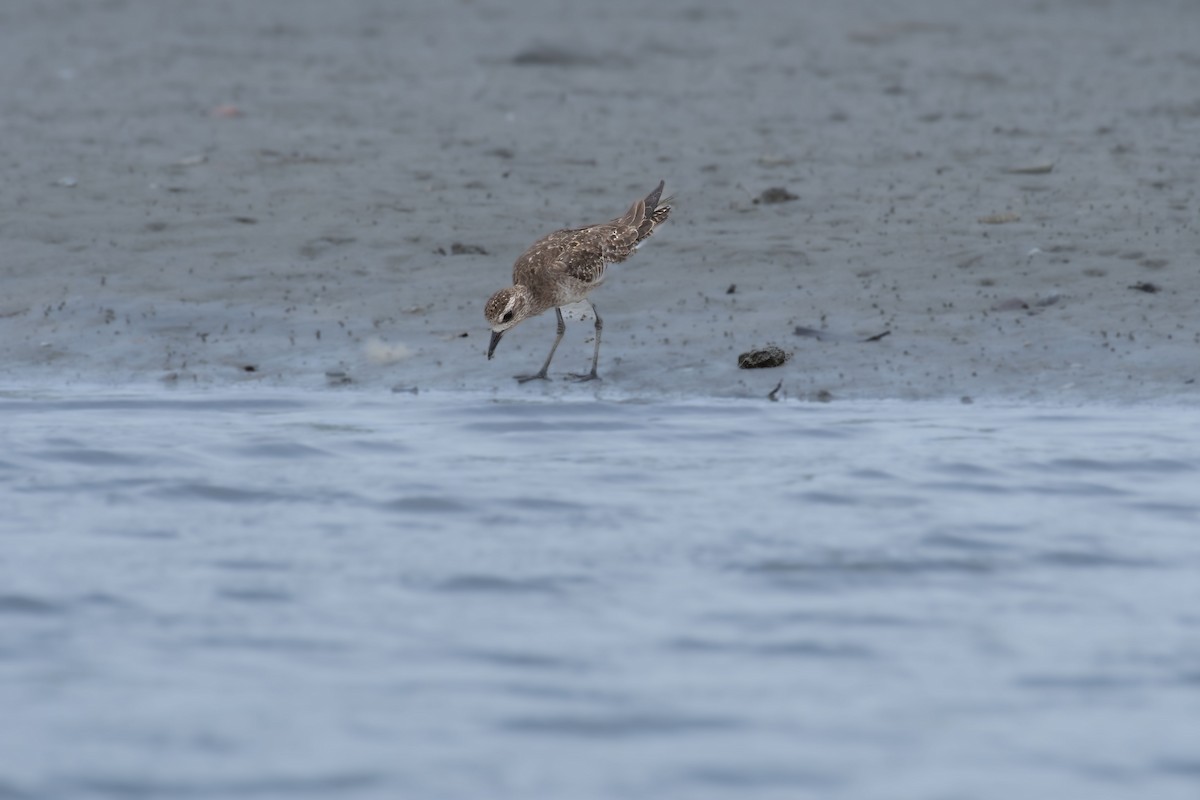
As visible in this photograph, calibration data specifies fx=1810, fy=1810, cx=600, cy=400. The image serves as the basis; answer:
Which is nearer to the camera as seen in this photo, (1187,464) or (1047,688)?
(1047,688)

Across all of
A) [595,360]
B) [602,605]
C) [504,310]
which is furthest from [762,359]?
[602,605]

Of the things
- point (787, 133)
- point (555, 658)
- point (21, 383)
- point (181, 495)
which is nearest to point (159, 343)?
point (21, 383)

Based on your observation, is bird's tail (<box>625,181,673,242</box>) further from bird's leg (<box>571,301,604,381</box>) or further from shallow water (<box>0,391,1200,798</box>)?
shallow water (<box>0,391,1200,798</box>)

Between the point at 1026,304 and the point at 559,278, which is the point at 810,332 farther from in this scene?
the point at 559,278

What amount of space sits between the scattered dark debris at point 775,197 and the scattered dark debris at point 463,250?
77.6 inches

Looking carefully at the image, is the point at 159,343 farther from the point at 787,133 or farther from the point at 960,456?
the point at 787,133

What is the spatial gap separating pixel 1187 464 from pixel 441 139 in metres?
7.88

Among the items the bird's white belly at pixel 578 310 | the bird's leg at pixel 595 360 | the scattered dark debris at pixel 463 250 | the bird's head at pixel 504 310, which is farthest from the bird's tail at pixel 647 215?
the scattered dark debris at pixel 463 250

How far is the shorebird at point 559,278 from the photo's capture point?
8.99 metres

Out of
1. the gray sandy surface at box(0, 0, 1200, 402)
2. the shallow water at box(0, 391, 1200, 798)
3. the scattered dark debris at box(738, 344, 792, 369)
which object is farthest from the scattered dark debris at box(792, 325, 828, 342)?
the shallow water at box(0, 391, 1200, 798)

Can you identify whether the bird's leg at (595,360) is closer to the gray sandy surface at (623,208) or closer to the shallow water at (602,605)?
the gray sandy surface at (623,208)

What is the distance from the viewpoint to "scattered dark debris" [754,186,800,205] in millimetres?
11766

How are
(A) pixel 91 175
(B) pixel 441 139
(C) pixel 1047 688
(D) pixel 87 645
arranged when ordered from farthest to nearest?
(B) pixel 441 139, (A) pixel 91 175, (D) pixel 87 645, (C) pixel 1047 688

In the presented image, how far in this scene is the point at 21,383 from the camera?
354 inches
